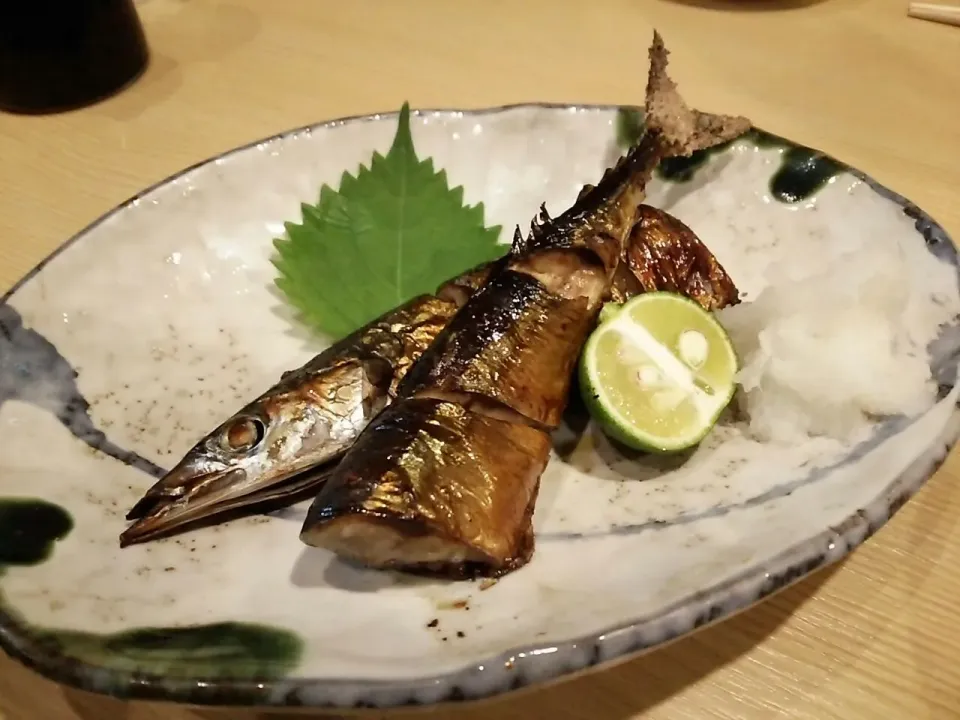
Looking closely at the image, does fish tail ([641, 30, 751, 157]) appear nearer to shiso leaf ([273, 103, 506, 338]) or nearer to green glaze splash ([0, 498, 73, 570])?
shiso leaf ([273, 103, 506, 338])

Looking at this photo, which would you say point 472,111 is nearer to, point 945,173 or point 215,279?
point 215,279

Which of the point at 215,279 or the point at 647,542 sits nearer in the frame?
the point at 647,542

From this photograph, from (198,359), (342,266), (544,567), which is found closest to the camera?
(544,567)

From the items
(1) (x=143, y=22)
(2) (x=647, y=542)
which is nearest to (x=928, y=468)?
(2) (x=647, y=542)

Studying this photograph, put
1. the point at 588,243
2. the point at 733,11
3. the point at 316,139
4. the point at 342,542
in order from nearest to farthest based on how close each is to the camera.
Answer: the point at 342,542, the point at 588,243, the point at 316,139, the point at 733,11

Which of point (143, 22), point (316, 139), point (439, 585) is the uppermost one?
point (143, 22)

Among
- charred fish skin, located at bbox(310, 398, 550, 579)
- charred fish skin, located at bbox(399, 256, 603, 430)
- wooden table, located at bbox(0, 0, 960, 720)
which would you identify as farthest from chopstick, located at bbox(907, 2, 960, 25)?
charred fish skin, located at bbox(310, 398, 550, 579)
